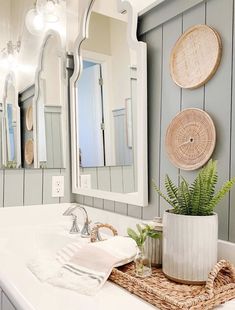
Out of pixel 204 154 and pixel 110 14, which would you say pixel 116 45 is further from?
pixel 204 154

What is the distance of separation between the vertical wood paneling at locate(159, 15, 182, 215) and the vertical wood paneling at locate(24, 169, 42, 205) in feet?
2.54

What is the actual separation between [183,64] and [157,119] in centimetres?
22

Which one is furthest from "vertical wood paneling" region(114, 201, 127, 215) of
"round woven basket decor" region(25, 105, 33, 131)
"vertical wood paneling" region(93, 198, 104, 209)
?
"round woven basket decor" region(25, 105, 33, 131)

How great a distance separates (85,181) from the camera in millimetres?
1710

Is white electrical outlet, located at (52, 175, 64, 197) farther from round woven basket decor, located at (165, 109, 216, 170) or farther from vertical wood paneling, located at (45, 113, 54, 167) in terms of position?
round woven basket decor, located at (165, 109, 216, 170)

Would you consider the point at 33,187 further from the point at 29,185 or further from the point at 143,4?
the point at 143,4

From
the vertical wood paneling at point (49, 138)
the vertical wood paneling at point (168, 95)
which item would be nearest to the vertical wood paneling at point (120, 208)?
the vertical wood paneling at point (168, 95)

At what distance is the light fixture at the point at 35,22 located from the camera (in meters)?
1.76

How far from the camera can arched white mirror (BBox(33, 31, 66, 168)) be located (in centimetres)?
174

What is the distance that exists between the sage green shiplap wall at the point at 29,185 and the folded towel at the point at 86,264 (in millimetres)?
654

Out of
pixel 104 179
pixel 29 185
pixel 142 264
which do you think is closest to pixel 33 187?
pixel 29 185

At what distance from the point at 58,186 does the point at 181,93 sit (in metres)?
0.92

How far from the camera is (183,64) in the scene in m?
1.08

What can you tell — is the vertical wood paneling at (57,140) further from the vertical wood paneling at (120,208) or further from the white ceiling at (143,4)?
the white ceiling at (143,4)
